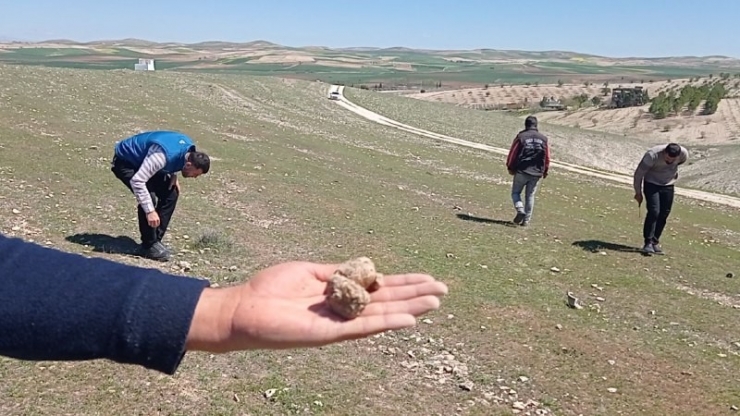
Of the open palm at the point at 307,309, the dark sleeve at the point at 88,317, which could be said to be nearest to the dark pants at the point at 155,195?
the open palm at the point at 307,309

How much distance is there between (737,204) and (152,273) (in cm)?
2997

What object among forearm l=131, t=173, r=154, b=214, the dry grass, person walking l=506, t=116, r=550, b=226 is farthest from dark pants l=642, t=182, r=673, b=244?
the dry grass

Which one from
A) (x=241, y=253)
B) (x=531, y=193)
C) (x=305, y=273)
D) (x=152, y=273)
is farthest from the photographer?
(x=531, y=193)

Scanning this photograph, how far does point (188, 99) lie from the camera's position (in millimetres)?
40062

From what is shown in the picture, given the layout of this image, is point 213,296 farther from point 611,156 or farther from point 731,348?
point 611,156

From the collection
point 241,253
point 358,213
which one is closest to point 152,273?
point 241,253

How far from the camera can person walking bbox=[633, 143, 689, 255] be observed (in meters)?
12.3

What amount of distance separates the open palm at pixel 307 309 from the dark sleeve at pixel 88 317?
0.90 feet

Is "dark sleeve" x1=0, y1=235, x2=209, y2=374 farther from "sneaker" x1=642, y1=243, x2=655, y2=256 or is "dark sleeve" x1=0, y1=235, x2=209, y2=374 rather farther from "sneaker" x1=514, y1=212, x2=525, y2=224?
"sneaker" x1=514, y1=212, x2=525, y2=224

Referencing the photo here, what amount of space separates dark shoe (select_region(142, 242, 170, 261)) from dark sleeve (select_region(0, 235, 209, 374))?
287 inches

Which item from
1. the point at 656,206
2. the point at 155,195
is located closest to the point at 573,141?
the point at 656,206

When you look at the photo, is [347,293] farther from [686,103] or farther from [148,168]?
[686,103]

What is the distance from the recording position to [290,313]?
2.84m

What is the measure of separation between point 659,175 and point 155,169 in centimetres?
923
